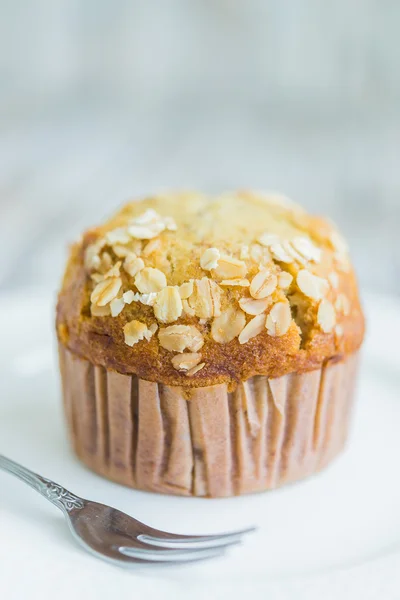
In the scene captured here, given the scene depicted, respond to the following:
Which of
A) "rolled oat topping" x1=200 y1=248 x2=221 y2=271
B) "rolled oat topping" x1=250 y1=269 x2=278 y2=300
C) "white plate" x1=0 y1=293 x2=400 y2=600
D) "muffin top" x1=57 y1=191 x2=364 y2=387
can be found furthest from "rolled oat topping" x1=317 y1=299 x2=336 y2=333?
"white plate" x1=0 y1=293 x2=400 y2=600

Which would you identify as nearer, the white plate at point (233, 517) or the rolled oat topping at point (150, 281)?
the white plate at point (233, 517)

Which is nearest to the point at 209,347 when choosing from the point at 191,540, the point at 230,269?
the point at 230,269

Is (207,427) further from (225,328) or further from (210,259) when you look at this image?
(210,259)

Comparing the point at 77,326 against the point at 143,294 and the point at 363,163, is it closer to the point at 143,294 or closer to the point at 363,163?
the point at 143,294

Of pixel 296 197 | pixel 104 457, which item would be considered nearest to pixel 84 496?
pixel 104 457

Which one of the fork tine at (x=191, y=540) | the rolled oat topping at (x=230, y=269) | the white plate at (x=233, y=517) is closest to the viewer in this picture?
the white plate at (x=233, y=517)

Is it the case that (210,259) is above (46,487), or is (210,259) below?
above

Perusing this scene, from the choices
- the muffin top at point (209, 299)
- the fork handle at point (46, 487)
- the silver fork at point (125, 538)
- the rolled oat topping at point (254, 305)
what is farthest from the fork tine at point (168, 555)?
the rolled oat topping at point (254, 305)

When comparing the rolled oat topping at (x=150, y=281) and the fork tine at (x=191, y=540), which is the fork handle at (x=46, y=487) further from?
the rolled oat topping at (x=150, y=281)
